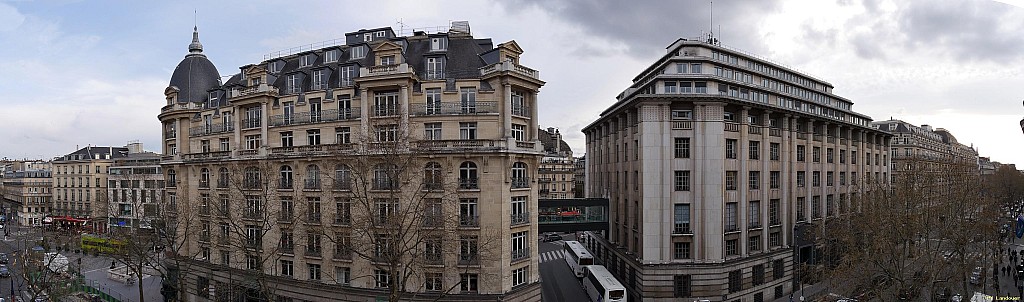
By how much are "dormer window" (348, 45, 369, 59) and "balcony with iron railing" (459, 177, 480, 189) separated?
9840mm

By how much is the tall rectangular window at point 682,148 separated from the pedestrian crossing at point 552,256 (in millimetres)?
20689

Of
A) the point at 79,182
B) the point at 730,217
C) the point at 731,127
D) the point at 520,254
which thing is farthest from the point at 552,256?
the point at 79,182

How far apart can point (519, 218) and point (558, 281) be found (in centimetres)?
1565

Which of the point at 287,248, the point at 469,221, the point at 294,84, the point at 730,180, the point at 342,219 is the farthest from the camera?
the point at 730,180

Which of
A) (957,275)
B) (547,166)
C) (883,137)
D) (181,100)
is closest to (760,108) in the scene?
(957,275)

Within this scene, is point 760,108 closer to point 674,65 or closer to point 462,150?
point 674,65

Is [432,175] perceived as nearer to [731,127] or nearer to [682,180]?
[682,180]

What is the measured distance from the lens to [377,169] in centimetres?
2467

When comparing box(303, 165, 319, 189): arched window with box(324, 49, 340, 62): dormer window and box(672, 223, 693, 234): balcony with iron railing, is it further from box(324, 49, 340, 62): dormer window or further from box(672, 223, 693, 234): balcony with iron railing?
box(672, 223, 693, 234): balcony with iron railing

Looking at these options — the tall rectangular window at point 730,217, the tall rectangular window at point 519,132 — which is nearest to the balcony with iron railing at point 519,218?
the tall rectangular window at point 519,132

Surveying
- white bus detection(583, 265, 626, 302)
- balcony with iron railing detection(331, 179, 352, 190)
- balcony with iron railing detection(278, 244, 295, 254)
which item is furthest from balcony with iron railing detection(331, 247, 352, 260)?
white bus detection(583, 265, 626, 302)

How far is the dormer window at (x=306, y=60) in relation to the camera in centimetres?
3069

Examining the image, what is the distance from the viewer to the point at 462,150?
943 inches

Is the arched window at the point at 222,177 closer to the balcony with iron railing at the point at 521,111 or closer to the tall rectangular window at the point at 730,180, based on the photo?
the balcony with iron railing at the point at 521,111
